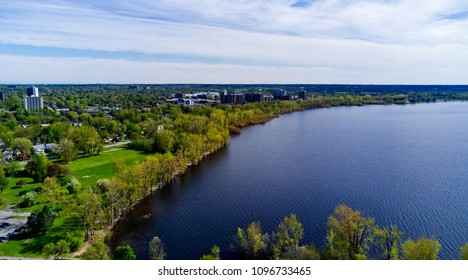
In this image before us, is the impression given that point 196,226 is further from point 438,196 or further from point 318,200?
point 438,196

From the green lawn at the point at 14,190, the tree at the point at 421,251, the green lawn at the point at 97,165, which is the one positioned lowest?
the green lawn at the point at 14,190

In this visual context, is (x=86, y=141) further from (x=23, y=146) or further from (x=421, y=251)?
(x=421, y=251)

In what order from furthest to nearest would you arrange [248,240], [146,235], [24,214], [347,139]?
[347,139]
[24,214]
[146,235]
[248,240]

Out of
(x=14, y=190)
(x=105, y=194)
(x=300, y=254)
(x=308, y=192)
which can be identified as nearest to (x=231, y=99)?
(x=308, y=192)

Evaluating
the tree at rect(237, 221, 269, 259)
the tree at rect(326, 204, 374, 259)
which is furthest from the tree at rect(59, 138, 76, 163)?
the tree at rect(326, 204, 374, 259)

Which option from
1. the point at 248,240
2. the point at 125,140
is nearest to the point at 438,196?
the point at 248,240

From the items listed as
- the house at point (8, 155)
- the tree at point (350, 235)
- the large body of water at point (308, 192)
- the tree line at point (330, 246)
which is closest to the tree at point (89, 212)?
the large body of water at point (308, 192)

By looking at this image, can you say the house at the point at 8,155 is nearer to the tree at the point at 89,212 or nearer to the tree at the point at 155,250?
the tree at the point at 89,212

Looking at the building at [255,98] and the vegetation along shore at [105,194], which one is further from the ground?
the building at [255,98]
